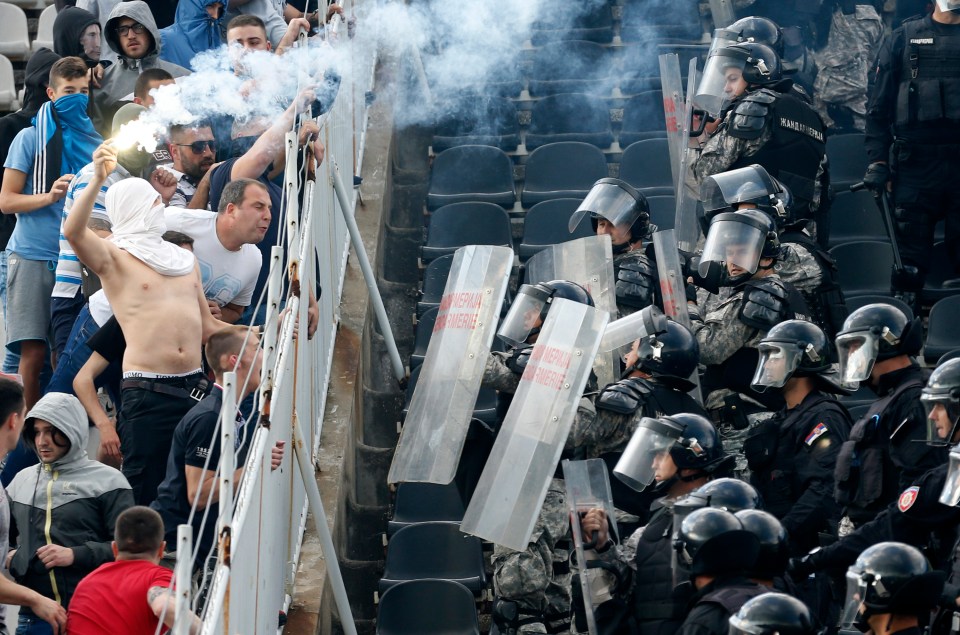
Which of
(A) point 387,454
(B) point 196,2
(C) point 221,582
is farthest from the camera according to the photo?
(B) point 196,2

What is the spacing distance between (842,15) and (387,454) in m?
5.04

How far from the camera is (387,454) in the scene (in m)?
8.45

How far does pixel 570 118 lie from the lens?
1122cm

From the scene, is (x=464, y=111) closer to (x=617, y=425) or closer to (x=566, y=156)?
(x=566, y=156)

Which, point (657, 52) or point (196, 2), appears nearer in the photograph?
point (196, 2)

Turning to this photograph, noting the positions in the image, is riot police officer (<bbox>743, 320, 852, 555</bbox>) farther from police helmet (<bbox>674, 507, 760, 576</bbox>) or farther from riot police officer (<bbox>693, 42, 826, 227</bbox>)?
riot police officer (<bbox>693, 42, 826, 227</bbox>)

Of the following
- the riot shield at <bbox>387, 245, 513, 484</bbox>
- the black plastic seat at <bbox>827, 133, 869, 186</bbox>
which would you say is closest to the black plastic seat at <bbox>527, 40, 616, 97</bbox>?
the black plastic seat at <bbox>827, 133, 869, 186</bbox>

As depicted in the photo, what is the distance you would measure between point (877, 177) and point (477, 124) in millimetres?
2934

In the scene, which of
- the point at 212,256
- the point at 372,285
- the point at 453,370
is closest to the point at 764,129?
the point at 372,285

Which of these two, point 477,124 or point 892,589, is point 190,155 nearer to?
point 477,124

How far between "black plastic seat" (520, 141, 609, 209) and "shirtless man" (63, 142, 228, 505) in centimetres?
402

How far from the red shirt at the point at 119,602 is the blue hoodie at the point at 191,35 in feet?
14.6

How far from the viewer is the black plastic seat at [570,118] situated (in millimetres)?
11094

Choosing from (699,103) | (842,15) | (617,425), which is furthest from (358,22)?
(617,425)
